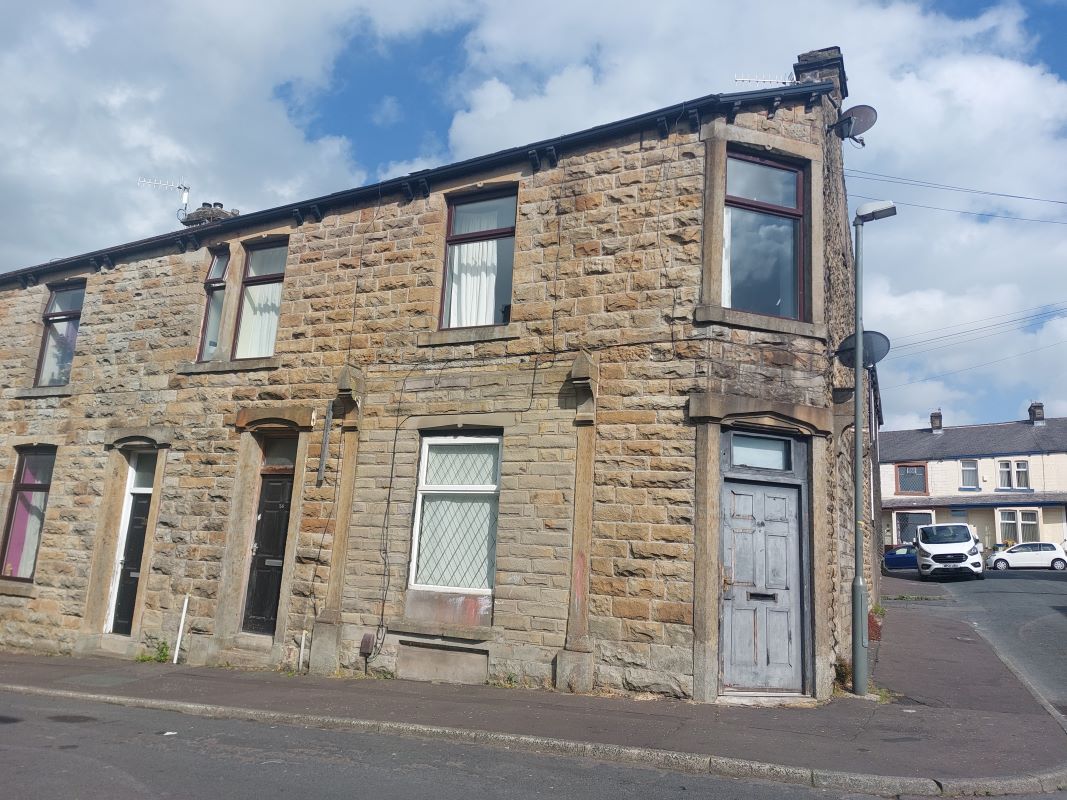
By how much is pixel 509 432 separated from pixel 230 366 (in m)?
4.68

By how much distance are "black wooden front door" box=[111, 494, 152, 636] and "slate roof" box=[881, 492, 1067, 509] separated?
137ft

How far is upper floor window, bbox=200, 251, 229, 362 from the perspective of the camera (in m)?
12.5

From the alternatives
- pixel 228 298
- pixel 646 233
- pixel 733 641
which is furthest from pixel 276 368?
pixel 733 641

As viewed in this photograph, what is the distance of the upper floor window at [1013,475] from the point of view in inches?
1666

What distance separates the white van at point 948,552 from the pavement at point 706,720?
18282mm

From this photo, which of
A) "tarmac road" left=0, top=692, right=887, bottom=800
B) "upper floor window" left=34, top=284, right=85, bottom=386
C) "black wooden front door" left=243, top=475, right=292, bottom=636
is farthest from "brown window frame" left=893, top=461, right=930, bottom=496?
"tarmac road" left=0, top=692, right=887, bottom=800

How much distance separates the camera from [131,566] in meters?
12.2

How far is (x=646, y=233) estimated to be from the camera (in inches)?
372

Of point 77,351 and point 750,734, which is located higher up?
point 77,351

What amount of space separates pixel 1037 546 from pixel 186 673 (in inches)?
1430

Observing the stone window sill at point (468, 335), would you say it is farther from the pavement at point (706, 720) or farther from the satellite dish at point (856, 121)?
the satellite dish at point (856, 121)

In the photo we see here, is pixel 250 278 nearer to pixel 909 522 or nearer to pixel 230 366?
pixel 230 366

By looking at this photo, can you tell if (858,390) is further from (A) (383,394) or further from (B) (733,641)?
(A) (383,394)

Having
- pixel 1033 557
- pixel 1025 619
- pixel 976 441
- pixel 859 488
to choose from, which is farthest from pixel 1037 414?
pixel 859 488
